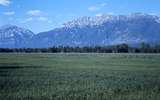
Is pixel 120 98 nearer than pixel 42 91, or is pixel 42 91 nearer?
pixel 120 98

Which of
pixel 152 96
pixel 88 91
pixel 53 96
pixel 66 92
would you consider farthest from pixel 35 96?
pixel 152 96

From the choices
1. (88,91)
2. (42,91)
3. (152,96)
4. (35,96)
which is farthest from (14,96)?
(152,96)

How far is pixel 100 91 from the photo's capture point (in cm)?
2834

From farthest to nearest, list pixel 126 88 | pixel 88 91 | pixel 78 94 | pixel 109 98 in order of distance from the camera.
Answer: pixel 126 88, pixel 88 91, pixel 78 94, pixel 109 98

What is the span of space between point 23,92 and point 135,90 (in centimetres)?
994

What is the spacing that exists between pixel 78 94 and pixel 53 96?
2.20 meters

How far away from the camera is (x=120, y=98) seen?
2455 cm

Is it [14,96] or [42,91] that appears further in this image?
[42,91]

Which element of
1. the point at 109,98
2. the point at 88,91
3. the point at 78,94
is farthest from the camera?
the point at 88,91

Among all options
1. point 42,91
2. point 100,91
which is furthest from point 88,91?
point 42,91

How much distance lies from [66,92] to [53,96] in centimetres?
229

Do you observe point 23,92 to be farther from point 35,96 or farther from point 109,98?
point 109,98

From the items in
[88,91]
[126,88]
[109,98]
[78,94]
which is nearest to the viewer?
[109,98]

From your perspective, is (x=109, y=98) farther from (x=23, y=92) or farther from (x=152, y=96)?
(x=23, y=92)
